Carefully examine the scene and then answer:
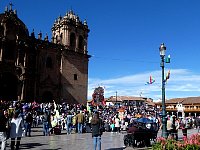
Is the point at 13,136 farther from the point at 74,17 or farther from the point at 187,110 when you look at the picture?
the point at 187,110

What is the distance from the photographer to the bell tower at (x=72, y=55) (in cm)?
4341

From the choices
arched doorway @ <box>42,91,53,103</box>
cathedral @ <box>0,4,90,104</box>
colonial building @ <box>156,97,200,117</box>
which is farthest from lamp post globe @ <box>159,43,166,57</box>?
colonial building @ <box>156,97,200,117</box>

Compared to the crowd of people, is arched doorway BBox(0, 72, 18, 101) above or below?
above

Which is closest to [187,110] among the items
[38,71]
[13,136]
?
[38,71]

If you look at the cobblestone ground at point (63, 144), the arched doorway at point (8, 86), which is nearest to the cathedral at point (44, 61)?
the arched doorway at point (8, 86)

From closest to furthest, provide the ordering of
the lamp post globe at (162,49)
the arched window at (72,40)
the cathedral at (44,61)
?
the lamp post globe at (162,49)
the cathedral at (44,61)
the arched window at (72,40)

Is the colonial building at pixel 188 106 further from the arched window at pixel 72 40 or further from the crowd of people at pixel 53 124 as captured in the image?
the crowd of people at pixel 53 124

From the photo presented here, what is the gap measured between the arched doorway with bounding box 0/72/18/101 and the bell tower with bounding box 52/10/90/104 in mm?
7191

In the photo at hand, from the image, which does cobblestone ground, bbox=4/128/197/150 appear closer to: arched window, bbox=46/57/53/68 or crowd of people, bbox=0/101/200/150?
crowd of people, bbox=0/101/200/150

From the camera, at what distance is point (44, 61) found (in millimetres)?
41406

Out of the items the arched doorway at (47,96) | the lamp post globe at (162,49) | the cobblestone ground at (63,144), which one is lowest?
the cobblestone ground at (63,144)

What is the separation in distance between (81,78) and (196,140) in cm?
3758

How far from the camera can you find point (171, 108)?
78250 millimetres

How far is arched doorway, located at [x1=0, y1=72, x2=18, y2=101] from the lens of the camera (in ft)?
121
